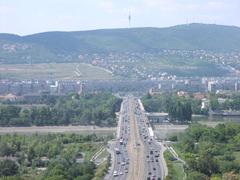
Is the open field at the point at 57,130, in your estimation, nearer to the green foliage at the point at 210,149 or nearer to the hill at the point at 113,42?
the green foliage at the point at 210,149

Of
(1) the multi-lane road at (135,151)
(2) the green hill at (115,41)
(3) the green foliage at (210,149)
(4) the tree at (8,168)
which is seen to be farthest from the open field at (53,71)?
(4) the tree at (8,168)

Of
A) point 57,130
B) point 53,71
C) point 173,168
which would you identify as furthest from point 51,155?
point 53,71

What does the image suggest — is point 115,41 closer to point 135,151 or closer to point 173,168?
point 135,151

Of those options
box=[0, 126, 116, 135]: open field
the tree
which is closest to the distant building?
box=[0, 126, 116, 135]: open field

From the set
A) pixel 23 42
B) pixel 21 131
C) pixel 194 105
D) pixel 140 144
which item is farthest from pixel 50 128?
pixel 23 42

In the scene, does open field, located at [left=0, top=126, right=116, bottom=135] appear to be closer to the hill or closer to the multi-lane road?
the multi-lane road
